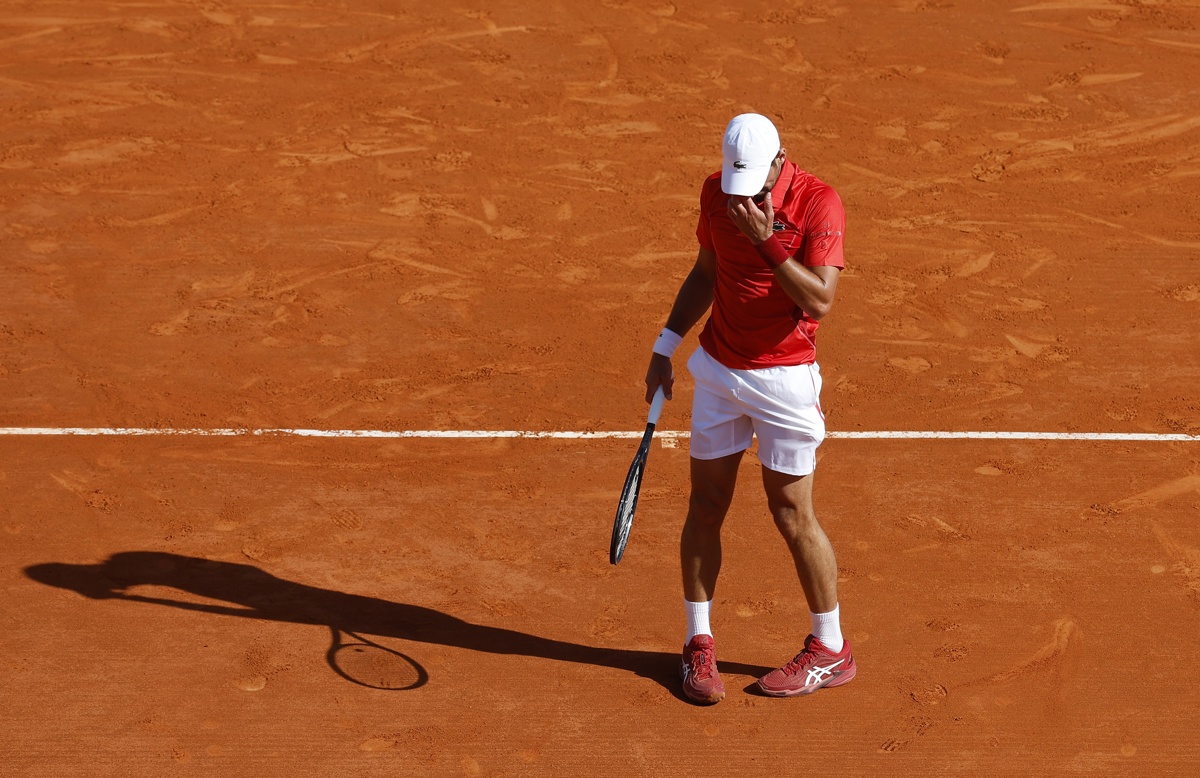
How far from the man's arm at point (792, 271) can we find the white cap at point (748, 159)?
5cm

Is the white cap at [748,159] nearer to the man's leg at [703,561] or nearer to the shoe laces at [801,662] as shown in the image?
the man's leg at [703,561]

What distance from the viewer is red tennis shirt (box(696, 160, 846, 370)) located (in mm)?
5027

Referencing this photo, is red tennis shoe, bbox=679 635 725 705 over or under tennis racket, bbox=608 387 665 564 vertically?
under

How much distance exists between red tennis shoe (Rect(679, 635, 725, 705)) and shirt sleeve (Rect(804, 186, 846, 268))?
69.7 inches

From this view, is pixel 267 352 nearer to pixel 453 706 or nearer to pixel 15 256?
pixel 15 256

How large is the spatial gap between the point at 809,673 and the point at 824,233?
1962 mm

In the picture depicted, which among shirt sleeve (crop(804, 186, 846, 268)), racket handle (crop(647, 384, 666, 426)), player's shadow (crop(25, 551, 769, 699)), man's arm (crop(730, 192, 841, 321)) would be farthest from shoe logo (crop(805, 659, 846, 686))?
shirt sleeve (crop(804, 186, 846, 268))

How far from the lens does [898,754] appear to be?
17.8ft

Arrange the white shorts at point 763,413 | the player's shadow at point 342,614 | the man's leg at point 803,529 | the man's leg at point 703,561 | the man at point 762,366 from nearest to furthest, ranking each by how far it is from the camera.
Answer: the man at point 762,366
the white shorts at point 763,413
the man's leg at point 803,529
the man's leg at point 703,561
the player's shadow at point 342,614

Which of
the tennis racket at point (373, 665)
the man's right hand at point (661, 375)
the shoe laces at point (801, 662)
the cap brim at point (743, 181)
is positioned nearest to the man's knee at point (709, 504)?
the man's right hand at point (661, 375)

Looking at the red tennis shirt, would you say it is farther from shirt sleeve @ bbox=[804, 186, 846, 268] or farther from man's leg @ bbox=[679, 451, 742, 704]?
man's leg @ bbox=[679, 451, 742, 704]

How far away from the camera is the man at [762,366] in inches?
193

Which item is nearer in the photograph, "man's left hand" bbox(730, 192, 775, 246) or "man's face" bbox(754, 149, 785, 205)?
"man's left hand" bbox(730, 192, 775, 246)

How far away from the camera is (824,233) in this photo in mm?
4996
